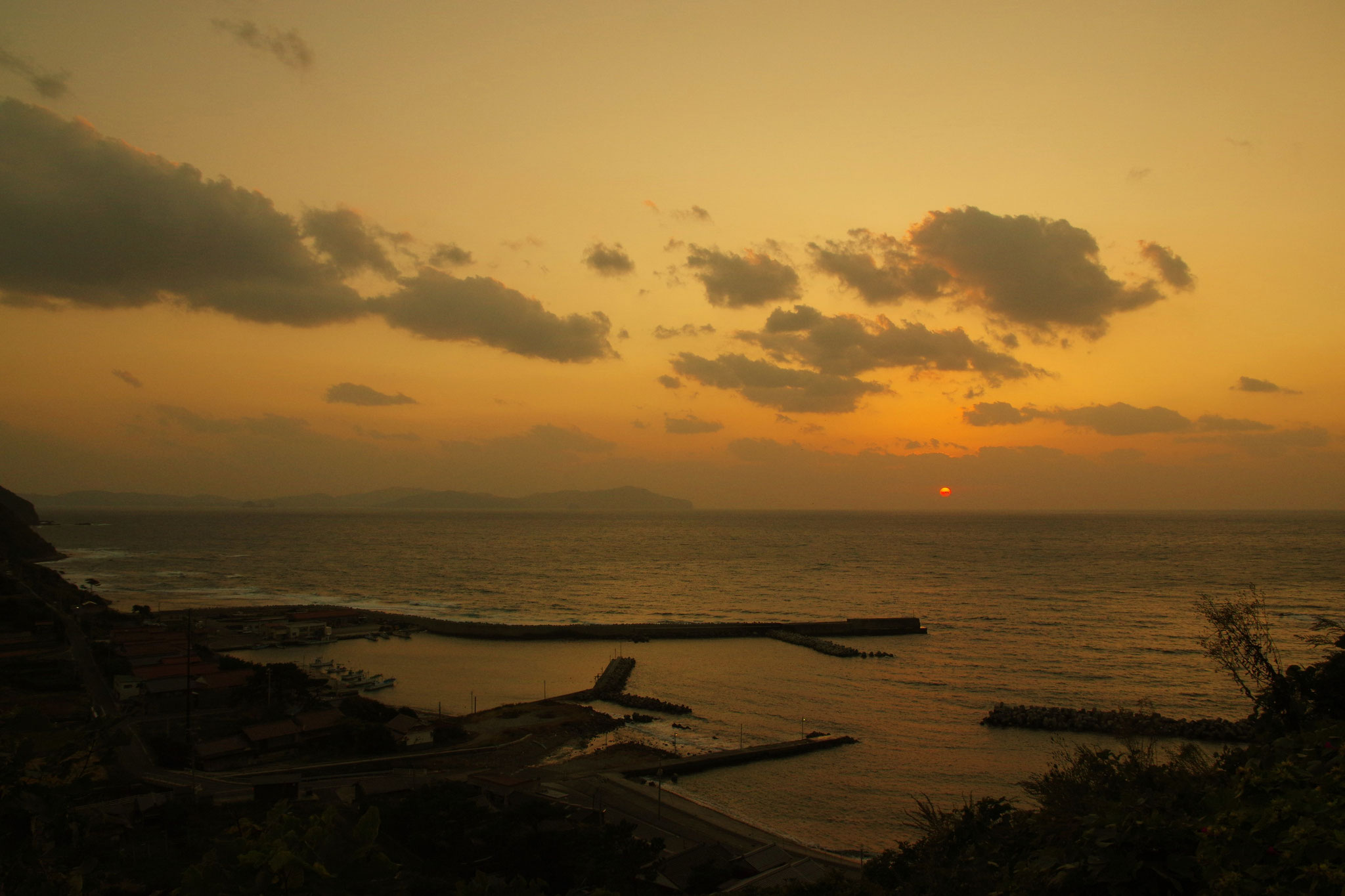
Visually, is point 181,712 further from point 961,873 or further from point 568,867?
point 961,873

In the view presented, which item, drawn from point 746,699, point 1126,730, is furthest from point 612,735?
point 1126,730

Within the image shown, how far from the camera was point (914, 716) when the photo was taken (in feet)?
128

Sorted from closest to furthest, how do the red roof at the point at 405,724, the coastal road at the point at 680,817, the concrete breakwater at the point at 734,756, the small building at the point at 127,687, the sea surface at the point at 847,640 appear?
1. the coastal road at the point at 680,817
2. the concrete breakwater at the point at 734,756
3. the sea surface at the point at 847,640
4. the red roof at the point at 405,724
5. the small building at the point at 127,687

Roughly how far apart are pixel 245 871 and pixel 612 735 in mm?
35384

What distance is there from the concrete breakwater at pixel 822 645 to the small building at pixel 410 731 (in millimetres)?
30855

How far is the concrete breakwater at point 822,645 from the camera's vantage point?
5475cm

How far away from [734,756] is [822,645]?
1022 inches

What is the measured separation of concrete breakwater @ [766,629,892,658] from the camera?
54.8 metres

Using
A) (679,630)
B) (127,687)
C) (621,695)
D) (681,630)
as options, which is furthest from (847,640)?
(127,687)

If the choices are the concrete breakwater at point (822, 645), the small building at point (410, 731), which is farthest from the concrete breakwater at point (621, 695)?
the concrete breakwater at point (822, 645)

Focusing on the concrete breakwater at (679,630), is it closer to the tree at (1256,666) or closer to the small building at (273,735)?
the small building at (273,735)

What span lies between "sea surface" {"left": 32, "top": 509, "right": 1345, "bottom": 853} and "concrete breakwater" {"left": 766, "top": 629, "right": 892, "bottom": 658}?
1.16 metres

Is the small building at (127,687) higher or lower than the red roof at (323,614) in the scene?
higher

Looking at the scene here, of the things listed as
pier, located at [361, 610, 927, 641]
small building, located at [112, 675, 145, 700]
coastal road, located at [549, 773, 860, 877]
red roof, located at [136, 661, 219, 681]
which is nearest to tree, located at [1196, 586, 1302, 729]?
coastal road, located at [549, 773, 860, 877]
